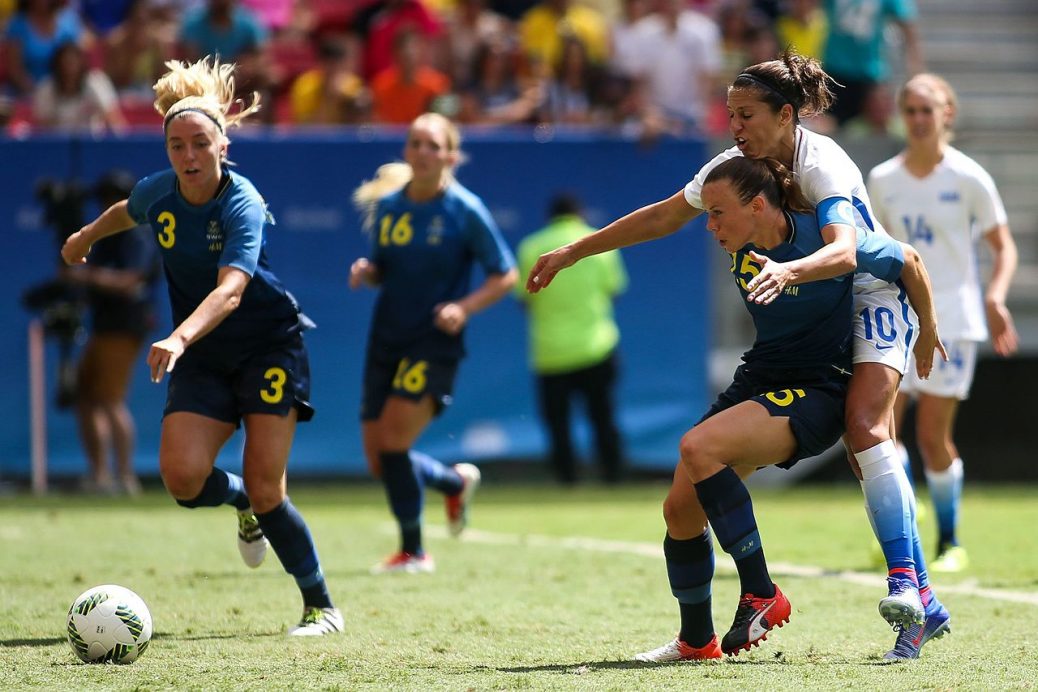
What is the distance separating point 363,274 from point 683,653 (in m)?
3.36

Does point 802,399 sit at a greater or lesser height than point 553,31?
lesser

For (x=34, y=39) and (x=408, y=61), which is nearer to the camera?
(x=408, y=61)

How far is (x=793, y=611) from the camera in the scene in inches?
254

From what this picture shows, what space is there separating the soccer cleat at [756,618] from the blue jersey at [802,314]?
0.81m

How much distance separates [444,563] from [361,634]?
251 centimetres

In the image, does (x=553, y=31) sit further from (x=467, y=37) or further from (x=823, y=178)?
(x=823, y=178)

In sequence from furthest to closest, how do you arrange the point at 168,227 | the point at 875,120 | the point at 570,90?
the point at 570,90, the point at 875,120, the point at 168,227

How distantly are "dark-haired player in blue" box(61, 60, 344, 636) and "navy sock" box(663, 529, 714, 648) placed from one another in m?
1.47

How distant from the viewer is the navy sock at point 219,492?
239 inches

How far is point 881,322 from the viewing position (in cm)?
528

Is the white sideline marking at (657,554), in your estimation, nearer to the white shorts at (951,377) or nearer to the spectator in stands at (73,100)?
the white shorts at (951,377)

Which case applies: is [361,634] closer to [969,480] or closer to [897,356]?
[897,356]

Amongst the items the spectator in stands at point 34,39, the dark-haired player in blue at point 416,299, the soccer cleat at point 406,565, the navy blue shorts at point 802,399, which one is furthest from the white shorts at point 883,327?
the spectator in stands at point 34,39

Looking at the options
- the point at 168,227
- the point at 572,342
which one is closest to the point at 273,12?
the point at 572,342
